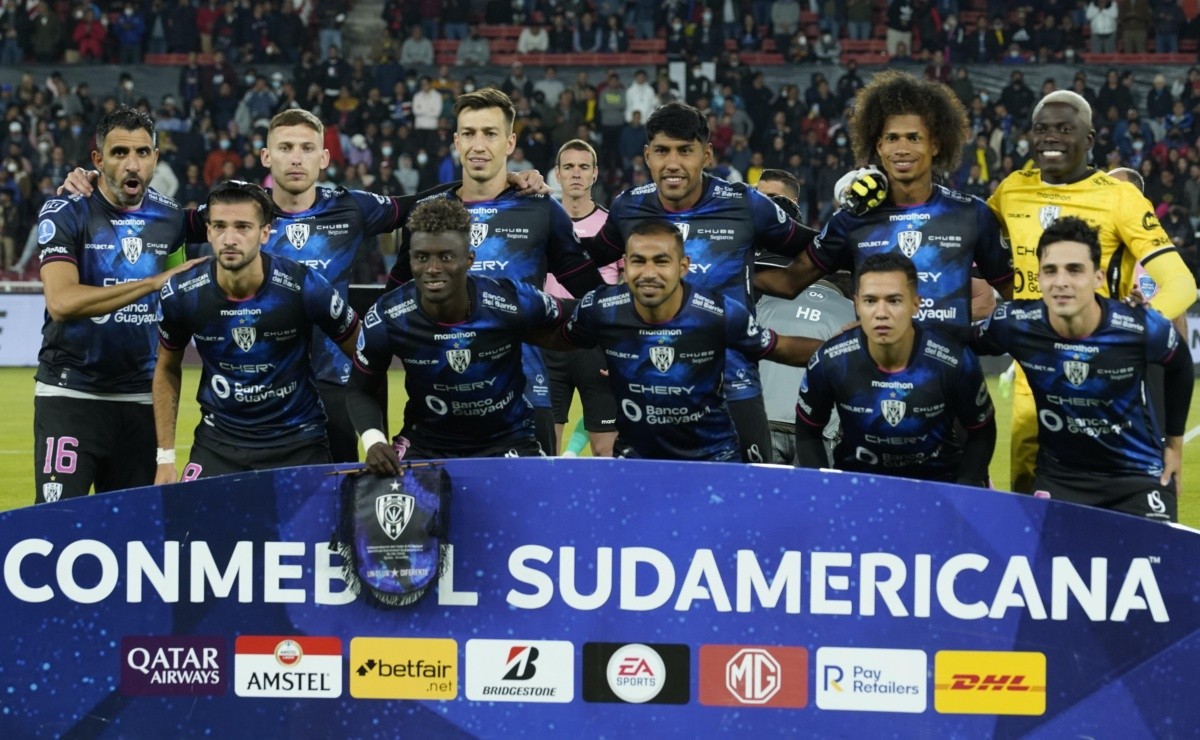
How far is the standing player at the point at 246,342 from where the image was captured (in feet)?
19.9

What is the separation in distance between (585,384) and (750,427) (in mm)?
3278

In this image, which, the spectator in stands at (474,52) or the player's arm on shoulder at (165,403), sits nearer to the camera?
the player's arm on shoulder at (165,403)

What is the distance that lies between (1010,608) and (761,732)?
84 centimetres

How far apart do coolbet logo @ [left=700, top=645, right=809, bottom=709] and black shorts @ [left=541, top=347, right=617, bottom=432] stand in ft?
15.5

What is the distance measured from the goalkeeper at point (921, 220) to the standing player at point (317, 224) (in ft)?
4.73

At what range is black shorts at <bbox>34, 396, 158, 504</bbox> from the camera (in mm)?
6807

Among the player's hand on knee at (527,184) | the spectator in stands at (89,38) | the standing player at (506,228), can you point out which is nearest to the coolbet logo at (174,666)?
the standing player at (506,228)

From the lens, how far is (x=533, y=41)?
96.0 feet

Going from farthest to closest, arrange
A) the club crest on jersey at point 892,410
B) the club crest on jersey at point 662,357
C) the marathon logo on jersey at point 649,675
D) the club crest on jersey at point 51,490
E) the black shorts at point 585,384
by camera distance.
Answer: the black shorts at point 585,384
the club crest on jersey at point 51,490
the club crest on jersey at point 662,357
the club crest on jersey at point 892,410
the marathon logo on jersey at point 649,675

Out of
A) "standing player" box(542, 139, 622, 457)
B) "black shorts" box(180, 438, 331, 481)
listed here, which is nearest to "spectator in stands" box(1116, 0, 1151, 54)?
"standing player" box(542, 139, 622, 457)

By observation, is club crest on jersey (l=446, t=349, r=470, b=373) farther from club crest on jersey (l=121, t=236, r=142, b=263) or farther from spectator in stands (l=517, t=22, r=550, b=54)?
spectator in stands (l=517, t=22, r=550, b=54)

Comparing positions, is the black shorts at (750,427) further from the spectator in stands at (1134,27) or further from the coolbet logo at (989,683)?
the spectator in stands at (1134,27)

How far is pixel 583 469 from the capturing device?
Answer: 15.9 feet

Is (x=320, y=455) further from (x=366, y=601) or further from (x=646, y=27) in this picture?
(x=646, y=27)
